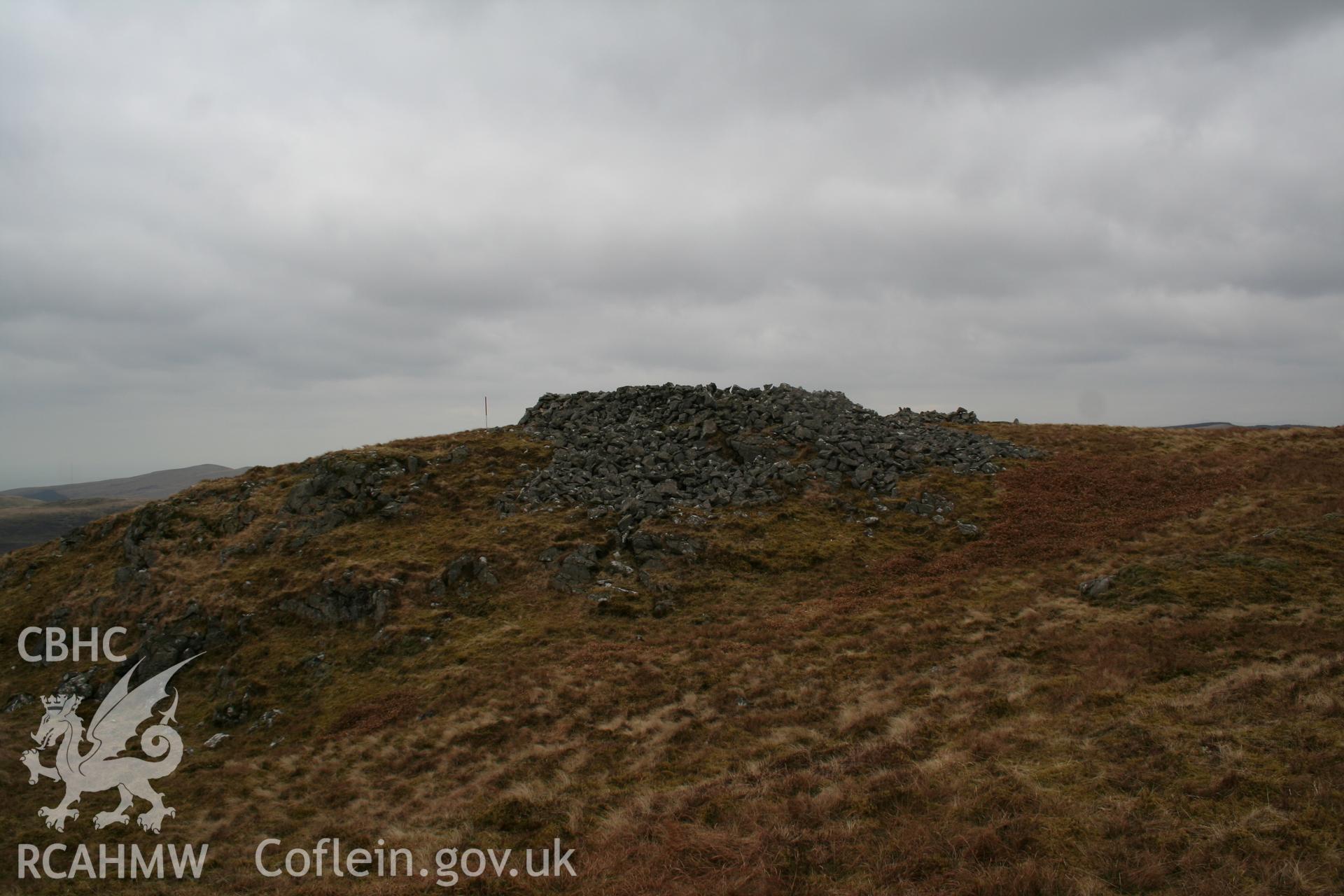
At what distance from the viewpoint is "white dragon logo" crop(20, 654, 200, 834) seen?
64.5 ft

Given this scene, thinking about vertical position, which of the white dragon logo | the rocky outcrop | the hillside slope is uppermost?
the rocky outcrop

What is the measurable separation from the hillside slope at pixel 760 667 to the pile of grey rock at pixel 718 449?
107cm

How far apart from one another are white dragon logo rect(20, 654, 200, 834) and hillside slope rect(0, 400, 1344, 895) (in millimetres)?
639

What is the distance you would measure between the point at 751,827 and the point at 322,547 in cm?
3115

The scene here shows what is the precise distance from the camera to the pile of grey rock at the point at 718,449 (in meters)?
39.0

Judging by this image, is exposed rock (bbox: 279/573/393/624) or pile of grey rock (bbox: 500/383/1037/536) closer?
exposed rock (bbox: 279/573/393/624)

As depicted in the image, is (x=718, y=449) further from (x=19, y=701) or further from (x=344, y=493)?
Result: (x=19, y=701)

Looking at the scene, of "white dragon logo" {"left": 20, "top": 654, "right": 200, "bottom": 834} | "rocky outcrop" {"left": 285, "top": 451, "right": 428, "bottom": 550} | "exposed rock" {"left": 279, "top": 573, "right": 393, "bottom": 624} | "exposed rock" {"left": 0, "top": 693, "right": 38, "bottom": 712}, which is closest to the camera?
"white dragon logo" {"left": 20, "top": 654, "right": 200, "bottom": 834}

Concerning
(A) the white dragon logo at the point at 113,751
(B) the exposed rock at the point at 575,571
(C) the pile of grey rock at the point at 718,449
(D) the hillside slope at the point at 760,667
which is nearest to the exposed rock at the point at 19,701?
(D) the hillside slope at the point at 760,667

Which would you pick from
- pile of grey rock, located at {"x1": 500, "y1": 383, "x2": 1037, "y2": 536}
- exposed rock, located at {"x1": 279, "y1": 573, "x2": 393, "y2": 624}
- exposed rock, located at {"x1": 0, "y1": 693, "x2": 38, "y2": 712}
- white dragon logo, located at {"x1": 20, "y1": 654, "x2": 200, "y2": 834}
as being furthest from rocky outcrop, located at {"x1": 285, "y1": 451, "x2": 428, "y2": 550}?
exposed rock, located at {"x1": 0, "y1": 693, "x2": 38, "y2": 712}

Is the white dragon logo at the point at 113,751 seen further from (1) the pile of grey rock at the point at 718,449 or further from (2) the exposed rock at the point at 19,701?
(1) the pile of grey rock at the point at 718,449

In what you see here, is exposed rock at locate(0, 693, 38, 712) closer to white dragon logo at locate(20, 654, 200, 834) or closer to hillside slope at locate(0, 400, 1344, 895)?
hillside slope at locate(0, 400, 1344, 895)

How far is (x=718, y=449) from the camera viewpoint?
4372 centimetres

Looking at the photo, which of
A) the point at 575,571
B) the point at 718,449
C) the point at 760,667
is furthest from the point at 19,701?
the point at 718,449
